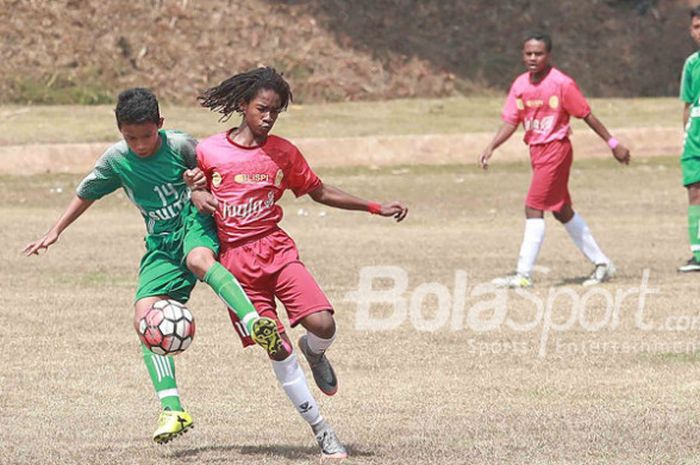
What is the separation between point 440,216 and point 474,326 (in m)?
8.96

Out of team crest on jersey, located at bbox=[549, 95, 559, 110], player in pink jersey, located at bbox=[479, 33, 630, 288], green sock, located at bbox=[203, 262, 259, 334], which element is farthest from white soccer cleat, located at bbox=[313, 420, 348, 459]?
team crest on jersey, located at bbox=[549, 95, 559, 110]

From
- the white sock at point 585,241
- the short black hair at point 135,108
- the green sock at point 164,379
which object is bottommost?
the white sock at point 585,241

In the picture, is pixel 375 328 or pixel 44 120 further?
pixel 44 120

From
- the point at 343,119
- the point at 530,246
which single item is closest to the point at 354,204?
the point at 530,246

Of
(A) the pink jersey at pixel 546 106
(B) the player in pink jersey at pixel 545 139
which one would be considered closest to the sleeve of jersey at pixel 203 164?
(B) the player in pink jersey at pixel 545 139

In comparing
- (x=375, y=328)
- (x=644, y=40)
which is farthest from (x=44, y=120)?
(x=375, y=328)

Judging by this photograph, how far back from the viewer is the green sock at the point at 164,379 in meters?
7.91

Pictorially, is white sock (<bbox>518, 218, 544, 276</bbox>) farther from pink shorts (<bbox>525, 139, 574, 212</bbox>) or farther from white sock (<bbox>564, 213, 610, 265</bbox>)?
white sock (<bbox>564, 213, 610, 265</bbox>)

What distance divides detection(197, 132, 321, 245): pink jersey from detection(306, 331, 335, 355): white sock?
0.56m

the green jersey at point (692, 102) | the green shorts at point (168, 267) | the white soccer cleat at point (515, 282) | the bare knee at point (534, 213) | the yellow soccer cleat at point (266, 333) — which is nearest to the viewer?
the yellow soccer cleat at point (266, 333)

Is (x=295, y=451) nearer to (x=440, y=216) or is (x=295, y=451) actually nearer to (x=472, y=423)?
(x=472, y=423)

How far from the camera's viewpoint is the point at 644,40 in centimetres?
3612

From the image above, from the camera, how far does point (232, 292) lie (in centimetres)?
760

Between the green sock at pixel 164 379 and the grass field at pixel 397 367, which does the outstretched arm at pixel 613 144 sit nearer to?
the grass field at pixel 397 367
